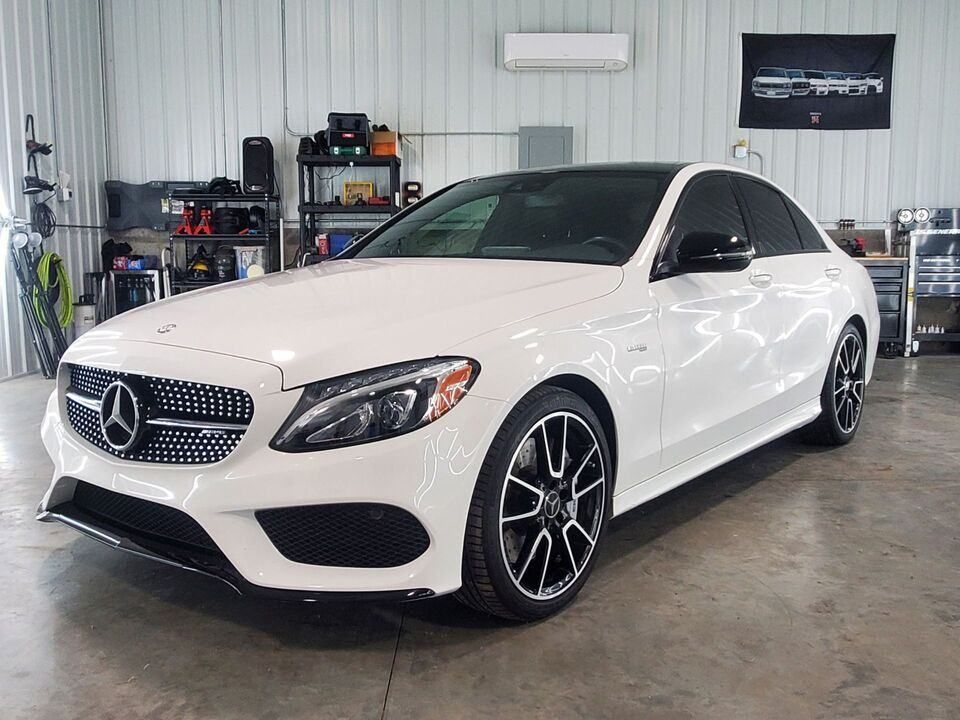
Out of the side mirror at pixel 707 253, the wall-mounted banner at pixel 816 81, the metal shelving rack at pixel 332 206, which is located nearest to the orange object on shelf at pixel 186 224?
the metal shelving rack at pixel 332 206

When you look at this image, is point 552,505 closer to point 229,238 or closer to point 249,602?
point 249,602

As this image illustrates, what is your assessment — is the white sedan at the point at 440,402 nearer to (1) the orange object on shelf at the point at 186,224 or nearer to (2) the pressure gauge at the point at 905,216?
(1) the orange object on shelf at the point at 186,224

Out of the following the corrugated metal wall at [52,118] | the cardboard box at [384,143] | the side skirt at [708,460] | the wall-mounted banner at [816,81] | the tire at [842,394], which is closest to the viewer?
the side skirt at [708,460]

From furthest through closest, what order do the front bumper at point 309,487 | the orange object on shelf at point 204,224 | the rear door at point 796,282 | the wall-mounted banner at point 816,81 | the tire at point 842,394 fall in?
the wall-mounted banner at point 816,81
the orange object on shelf at point 204,224
the tire at point 842,394
the rear door at point 796,282
the front bumper at point 309,487

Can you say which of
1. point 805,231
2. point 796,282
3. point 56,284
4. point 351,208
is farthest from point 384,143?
point 796,282

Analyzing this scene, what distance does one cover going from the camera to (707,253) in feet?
7.42

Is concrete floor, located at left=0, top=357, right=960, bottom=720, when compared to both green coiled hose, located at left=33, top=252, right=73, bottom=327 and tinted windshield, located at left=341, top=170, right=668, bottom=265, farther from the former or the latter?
green coiled hose, located at left=33, top=252, right=73, bottom=327

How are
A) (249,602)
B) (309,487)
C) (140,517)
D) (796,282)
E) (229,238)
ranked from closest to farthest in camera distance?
1. (309,487)
2. (140,517)
3. (249,602)
4. (796,282)
5. (229,238)

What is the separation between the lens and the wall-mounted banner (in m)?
8.07

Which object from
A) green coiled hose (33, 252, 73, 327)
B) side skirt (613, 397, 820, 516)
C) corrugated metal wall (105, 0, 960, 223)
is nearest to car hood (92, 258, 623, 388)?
side skirt (613, 397, 820, 516)

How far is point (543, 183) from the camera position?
276 centimetres

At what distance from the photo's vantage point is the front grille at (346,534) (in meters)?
1.60

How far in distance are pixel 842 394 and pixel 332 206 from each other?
5386mm

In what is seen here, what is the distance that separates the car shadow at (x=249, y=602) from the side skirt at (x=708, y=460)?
23 centimetres
